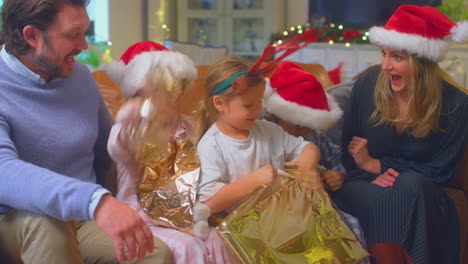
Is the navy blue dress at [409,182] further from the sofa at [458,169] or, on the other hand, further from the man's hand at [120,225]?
the man's hand at [120,225]

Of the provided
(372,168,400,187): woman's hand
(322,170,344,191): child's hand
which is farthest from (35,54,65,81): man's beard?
(372,168,400,187): woman's hand

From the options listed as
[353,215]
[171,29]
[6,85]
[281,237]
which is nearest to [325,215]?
[281,237]

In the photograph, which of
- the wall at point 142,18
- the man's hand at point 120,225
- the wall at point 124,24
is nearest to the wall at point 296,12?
the wall at point 142,18

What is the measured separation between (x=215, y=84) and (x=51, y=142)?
1.64 feet

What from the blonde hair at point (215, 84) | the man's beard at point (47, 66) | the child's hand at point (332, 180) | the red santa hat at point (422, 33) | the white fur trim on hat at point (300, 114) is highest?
the red santa hat at point (422, 33)

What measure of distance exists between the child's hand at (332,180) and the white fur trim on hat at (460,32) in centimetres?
59

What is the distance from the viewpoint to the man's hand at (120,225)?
1010mm

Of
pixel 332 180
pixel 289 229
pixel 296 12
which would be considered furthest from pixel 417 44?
pixel 296 12

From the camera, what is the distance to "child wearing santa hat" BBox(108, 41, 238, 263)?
50.2 inches

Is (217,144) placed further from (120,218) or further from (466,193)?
(466,193)

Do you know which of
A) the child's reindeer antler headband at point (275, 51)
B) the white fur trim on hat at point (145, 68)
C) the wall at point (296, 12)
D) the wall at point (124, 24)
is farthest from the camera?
the wall at point (296, 12)

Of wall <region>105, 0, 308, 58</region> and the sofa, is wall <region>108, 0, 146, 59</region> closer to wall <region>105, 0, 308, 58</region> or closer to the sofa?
wall <region>105, 0, 308, 58</region>

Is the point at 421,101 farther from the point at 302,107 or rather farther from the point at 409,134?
the point at 302,107

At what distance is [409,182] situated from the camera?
1571 mm
